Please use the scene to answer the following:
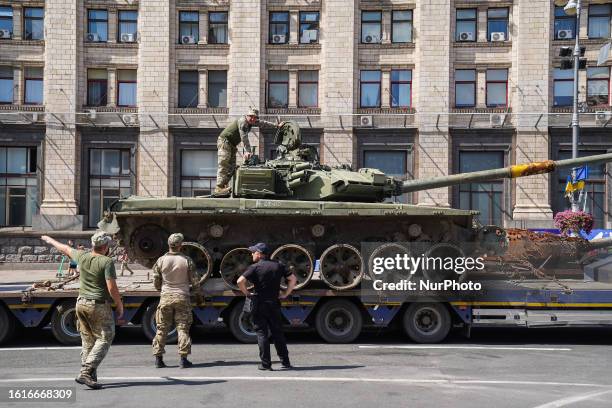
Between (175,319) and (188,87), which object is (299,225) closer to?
(175,319)

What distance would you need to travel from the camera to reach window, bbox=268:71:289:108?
1244 inches

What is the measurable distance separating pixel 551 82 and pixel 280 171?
2071 centimetres

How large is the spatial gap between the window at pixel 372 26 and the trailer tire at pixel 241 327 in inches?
845

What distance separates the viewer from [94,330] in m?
8.41

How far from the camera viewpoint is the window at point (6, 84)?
1243 inches

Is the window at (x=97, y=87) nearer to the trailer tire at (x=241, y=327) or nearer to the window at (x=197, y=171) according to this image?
the window at (x=197, y=171)

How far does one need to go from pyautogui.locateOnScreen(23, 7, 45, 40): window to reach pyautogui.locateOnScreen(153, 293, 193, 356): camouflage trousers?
25300 millimetres

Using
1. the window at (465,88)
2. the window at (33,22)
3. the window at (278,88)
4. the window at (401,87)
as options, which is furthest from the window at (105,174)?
the window at (465,88)

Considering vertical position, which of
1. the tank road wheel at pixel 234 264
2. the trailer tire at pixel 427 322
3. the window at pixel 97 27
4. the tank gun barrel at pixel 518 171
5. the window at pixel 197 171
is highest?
the window at pixel 97 27

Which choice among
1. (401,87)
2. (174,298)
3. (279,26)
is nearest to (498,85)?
(401,87)

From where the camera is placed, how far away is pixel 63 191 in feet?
102

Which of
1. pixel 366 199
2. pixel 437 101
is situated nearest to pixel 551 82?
pixel 437 101

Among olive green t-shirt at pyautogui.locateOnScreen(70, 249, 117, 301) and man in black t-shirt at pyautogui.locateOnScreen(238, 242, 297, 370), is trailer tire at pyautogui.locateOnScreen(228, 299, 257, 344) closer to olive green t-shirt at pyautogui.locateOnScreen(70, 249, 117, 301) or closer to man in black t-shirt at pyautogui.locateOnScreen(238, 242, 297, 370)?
man in black t-shirt at pyautogui.locateOnScreen(238, 242, 297, 370)

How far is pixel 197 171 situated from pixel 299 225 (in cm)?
1913
